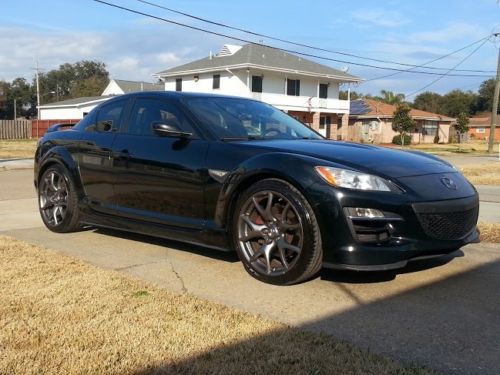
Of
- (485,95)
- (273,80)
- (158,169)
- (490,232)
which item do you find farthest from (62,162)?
(485,95)

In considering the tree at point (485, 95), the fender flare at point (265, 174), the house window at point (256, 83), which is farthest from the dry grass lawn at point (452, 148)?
the tree at point (485, 95)

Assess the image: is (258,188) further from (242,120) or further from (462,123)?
(462,123)

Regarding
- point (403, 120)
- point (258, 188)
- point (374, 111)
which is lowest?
point (258, 188)

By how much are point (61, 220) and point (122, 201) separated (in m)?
1.21

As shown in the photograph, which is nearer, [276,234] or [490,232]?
[276,234]

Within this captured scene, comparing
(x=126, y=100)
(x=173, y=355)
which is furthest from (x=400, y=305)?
(x=126, y=100)

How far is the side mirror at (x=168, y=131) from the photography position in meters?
5.04

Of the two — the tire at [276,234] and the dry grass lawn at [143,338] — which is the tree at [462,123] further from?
the dry grass lawn at [143,338]

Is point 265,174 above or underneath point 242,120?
underneath

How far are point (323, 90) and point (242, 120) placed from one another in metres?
41.2

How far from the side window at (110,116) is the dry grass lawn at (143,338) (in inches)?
82.4

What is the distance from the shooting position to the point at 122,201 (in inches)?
225

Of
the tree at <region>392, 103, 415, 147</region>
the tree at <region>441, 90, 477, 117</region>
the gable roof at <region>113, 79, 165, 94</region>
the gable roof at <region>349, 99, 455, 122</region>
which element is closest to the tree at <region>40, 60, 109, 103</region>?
the gable roof at <region>113, 79, 165, 94</region>

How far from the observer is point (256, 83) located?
1651 inches
